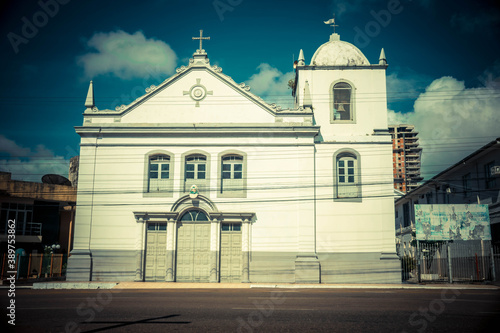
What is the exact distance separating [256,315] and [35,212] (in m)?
29.3

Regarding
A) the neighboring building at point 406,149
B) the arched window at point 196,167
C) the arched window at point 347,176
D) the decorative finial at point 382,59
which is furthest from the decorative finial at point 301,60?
the neighboring building at point 406,149

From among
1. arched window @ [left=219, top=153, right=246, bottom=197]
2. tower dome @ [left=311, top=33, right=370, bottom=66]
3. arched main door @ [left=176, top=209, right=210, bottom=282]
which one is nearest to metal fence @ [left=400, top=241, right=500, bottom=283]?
arched window @ [left=219, top=153, right=246, bottom=197]

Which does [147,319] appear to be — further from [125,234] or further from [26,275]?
[26,275]

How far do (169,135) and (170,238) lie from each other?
544cm

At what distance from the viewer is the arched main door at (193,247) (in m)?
22.8

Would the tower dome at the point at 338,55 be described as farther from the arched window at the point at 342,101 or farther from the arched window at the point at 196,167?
the arched window at the point at 196,167

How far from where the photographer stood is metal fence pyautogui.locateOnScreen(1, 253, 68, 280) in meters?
23.8

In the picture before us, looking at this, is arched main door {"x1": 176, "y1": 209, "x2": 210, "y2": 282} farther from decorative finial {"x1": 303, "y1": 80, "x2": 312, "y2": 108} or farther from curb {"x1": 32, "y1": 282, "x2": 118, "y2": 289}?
decorative finial {"x1": 303, "y1": 80, "x2": 312, "y2": 108}

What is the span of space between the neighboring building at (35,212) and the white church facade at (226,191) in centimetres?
1000

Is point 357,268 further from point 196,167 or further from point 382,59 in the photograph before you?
point 382,59

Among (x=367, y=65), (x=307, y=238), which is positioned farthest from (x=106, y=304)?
(x=367, y=65)

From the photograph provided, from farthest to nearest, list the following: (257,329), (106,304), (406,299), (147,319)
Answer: (406,299)
(106,304)
(147,319)
(257,329)

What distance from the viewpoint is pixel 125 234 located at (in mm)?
23219

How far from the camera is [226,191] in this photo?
76.9 ft
